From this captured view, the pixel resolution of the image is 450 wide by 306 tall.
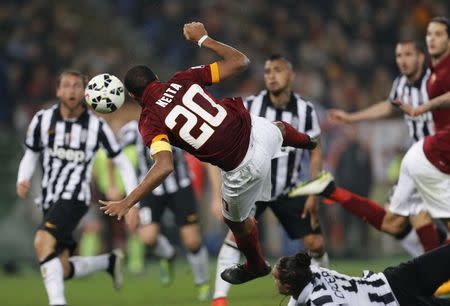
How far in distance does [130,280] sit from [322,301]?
269 inches

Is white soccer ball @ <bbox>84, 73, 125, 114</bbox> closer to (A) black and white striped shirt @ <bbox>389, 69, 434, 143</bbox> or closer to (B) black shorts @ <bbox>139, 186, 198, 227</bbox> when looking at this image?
(A) black and white striped shirt @ <bbox>389, 69, 434, 143</bbox>

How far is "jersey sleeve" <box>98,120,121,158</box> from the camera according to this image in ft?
32.3

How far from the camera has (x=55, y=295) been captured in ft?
29.7

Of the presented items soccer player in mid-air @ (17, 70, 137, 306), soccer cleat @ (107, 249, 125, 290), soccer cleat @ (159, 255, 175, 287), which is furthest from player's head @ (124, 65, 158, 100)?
soccer cleat @ (159, 255, 175, 287)

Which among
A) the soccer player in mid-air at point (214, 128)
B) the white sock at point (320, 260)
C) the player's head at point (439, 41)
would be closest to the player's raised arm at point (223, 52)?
the soccer player in mid-air at point (214, 128)

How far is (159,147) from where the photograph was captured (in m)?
7.45

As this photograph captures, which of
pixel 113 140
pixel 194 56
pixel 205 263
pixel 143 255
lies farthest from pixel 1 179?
pixel 113 140

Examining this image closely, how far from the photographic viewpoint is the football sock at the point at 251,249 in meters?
8.48

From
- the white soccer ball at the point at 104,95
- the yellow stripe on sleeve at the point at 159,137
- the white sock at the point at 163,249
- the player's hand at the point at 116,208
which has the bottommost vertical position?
the white sock at the point at 163,249

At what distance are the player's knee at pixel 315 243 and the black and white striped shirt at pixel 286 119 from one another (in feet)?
1.58

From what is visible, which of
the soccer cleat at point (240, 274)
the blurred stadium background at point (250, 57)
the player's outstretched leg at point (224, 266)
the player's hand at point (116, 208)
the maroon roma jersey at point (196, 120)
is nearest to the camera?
the player's hand at point (116, 208)

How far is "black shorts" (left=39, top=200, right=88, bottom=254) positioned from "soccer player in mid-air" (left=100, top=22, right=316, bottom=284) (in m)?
1.79

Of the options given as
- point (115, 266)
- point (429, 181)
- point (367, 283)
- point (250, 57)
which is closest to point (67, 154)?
point (115, 266)

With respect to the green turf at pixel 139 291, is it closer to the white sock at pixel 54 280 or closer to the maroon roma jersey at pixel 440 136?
the white sock at pixel 54 280
